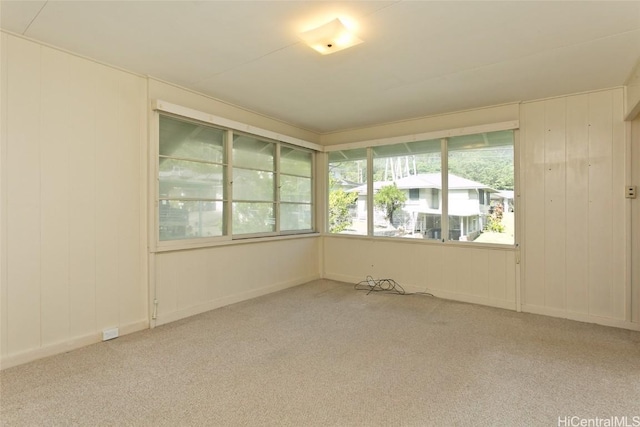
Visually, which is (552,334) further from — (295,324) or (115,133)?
(115,133)

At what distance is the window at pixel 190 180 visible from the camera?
334 centimetres

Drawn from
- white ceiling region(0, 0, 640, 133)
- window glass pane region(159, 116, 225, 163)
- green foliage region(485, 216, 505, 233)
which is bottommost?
green foliage region(485, 216, 505, 233)

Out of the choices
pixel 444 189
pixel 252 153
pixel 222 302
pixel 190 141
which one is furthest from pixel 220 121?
pixel 444 189

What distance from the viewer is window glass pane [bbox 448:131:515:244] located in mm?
3883

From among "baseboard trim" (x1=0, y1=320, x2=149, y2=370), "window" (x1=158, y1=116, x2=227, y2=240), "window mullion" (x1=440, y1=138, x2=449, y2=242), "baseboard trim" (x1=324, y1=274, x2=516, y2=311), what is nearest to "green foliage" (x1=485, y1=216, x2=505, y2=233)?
"window mullion" (x1=440, y1=138, x2=449, y2=242)

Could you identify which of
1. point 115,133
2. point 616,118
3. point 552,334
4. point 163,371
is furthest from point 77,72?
point 616,118

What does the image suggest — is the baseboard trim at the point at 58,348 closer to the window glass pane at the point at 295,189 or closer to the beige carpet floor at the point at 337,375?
the beige carpet floor at the point at 337,375

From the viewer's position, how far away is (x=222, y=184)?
3.89m

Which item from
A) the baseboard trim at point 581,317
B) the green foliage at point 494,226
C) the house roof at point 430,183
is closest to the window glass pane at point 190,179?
the house roof at point 430,183

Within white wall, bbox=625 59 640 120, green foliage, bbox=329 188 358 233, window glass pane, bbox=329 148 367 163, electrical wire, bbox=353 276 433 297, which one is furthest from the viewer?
green foliage, bbox=329 188 358 233

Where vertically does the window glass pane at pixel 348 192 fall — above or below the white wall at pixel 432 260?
above

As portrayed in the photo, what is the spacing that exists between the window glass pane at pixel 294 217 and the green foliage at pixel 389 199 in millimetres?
1138

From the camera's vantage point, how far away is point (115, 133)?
115 inches

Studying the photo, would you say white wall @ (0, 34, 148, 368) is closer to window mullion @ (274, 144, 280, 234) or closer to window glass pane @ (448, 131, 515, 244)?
window mullion @ (274, 144, 280, 234)
